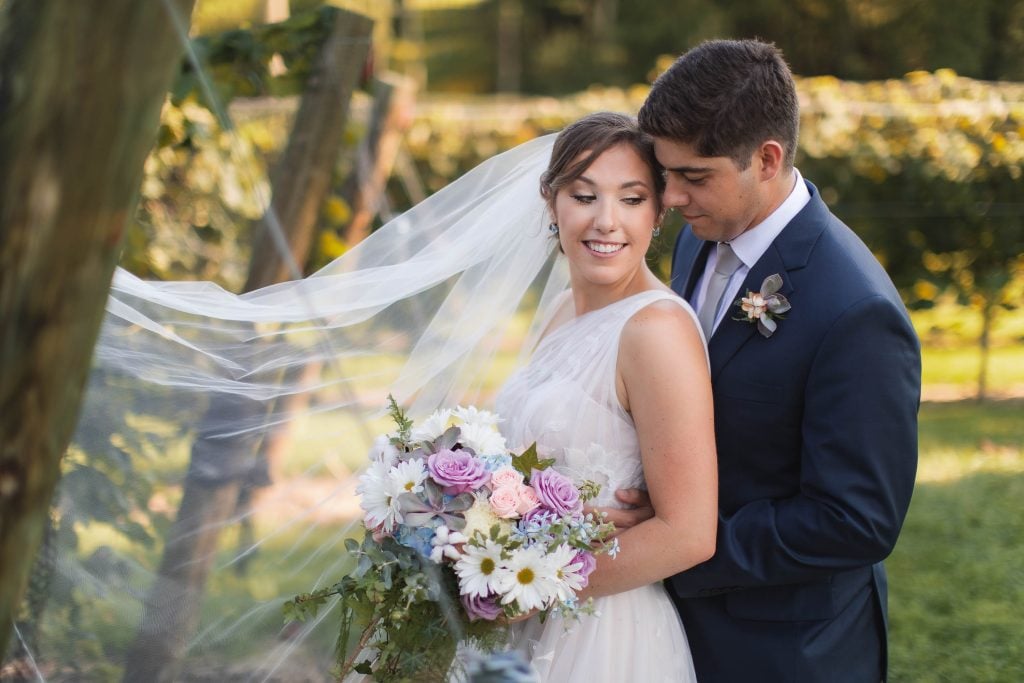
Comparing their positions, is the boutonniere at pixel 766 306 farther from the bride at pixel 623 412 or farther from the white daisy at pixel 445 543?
the white daisy at pixel 445 543

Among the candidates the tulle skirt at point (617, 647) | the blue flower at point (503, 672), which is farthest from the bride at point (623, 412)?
the blue flower at point (503, 672)

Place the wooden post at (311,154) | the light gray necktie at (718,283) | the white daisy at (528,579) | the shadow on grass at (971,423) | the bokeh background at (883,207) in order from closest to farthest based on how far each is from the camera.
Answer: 1. the white daisy at (528,579)
2. the light gray necktie at (718,283)
3. the wooden post at (311,154)
4. the bokeh background at (883,207)
5. the shadow on grass at (971,423)

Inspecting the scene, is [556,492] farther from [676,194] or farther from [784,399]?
[676,194]

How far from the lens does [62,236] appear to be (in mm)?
1322

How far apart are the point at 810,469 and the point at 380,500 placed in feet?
3.21

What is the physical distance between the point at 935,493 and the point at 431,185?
7.14m

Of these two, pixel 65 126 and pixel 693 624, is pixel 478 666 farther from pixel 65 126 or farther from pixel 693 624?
pixel 693 624

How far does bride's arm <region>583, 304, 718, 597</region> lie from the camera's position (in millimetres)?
2506

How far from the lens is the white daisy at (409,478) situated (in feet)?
7.92

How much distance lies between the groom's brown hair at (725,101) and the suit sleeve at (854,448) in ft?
1.67

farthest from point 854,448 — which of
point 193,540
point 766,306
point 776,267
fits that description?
point 193,540

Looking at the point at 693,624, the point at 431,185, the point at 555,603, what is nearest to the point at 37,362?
the point at 555,603

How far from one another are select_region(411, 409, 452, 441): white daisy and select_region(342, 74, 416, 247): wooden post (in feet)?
8.77

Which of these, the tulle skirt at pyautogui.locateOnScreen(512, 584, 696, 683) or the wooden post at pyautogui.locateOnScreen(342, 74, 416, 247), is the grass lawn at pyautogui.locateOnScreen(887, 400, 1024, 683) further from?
the wooden post at pyautogui.locateOnScreen(342, 74, 416, 247)
